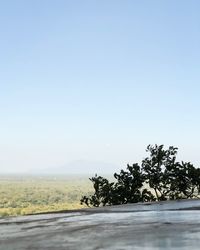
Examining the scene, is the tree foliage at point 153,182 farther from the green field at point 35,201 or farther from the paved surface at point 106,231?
the green field at point 35,201

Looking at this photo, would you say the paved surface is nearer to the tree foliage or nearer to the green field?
the tree foliage

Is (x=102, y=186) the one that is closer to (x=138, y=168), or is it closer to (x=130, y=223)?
(x=138, y=168)

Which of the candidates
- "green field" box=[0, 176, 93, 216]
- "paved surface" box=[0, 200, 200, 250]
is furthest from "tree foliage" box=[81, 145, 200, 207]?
"green field" box=[0, 176, 93, 216]

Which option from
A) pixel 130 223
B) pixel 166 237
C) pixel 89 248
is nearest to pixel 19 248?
pixel 89 248

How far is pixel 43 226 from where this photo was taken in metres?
8.59

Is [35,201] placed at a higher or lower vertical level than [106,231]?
higher

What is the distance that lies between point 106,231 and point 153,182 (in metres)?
10.4

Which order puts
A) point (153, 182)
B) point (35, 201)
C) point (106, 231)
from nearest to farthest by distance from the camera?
point (106, 231) < point (153, 182) < point (35, 201)

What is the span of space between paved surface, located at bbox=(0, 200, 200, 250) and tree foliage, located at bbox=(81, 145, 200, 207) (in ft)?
20.9

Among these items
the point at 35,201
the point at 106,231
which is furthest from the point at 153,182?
the point at 35,201

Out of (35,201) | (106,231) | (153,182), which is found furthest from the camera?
(35,201)

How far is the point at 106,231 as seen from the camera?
7570 mm

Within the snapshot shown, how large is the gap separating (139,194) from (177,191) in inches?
64.4

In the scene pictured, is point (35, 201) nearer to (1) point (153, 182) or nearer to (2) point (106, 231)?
(1) point (153, 182)
